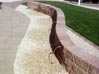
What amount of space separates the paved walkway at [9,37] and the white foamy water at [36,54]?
0.16 meters

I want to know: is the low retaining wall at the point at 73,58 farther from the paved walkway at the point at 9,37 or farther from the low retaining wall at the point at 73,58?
the paved walkway at the point at 9,37

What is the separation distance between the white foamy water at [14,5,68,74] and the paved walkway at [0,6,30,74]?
0.16 metres

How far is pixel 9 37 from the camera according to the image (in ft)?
27.7

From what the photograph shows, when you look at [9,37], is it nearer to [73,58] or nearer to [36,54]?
[36,54]

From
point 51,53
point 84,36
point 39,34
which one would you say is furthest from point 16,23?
point 51,53

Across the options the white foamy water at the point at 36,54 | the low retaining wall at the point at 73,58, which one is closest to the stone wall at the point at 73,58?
the low retaining wall at the point at 73,58

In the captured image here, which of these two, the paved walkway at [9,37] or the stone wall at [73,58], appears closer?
the stone wall at [73,58]

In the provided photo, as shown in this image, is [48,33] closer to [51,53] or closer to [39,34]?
[39,34]

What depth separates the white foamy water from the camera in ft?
19.3

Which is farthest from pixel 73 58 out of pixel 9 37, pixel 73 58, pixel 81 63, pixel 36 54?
pixel 9 37

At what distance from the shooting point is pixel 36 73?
18.7 feet

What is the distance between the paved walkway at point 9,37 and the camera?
6178 mm

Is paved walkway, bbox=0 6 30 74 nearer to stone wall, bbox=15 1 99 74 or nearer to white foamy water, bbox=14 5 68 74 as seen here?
Result: white foamy water, bbox=14 5 68 74

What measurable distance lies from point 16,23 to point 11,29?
1.19 m
